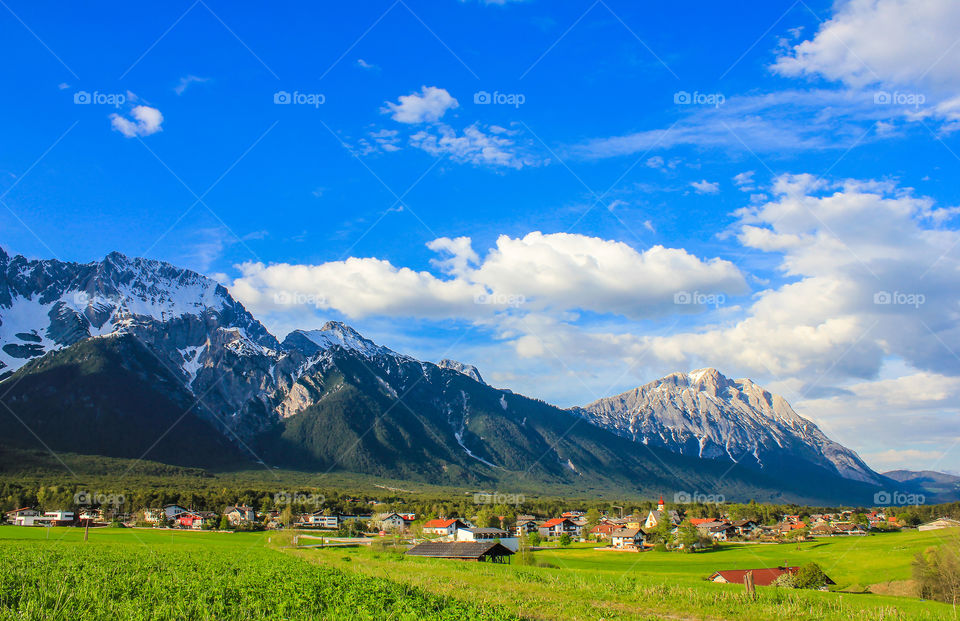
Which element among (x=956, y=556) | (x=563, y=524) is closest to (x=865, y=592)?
(x=956, y=556)

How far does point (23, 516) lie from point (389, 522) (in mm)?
87247

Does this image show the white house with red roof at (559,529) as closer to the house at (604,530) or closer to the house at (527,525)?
the house at (527,525)

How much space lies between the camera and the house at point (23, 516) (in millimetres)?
138062

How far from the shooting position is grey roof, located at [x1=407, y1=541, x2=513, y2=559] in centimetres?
8009

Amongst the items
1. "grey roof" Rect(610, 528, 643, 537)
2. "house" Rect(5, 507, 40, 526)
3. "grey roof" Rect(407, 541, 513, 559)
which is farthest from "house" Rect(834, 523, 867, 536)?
"house" Rect(5, 507, 40, 526)

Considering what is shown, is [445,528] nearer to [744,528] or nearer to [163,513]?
[163,513]

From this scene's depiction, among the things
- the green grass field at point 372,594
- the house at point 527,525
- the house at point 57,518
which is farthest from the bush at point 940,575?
the house at point 57,518

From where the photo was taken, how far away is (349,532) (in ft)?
455

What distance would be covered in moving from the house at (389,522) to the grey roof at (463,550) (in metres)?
54.9

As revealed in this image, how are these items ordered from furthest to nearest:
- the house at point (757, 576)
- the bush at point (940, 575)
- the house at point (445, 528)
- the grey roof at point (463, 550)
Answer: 1. the house at point (445, 528)
2. the grey roof at point (463, 550)
3. the house at point (757, 576)
4. the bush at point (940, 575)

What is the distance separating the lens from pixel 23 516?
140 metres

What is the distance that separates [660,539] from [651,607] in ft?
283

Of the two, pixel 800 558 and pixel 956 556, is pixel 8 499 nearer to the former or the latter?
pixel 800 558

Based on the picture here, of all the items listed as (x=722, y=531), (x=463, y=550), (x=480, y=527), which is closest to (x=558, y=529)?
(x=480, y=527)
